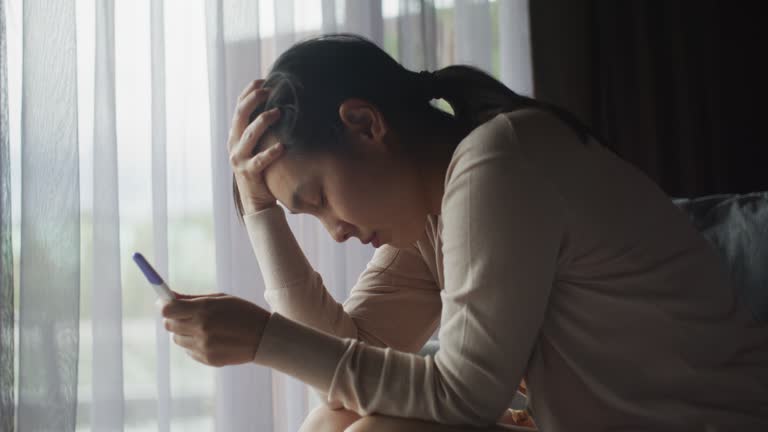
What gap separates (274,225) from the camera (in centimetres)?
107

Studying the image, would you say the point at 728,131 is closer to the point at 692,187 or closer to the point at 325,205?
the point at 692,187

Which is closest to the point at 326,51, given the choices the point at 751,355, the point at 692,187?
the point at 751,355

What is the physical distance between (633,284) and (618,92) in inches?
53.4

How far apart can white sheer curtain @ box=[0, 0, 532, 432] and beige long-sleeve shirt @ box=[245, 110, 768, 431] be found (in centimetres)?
81

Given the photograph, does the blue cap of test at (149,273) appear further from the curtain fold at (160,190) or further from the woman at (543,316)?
the curtain fold at (160,190)

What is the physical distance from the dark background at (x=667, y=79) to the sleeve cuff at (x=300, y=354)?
4.62ft

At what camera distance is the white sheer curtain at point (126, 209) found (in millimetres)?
1424

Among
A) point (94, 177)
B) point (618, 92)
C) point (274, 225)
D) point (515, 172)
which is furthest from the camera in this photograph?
point (618, 92)

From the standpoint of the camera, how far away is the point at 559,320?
32.4 inches

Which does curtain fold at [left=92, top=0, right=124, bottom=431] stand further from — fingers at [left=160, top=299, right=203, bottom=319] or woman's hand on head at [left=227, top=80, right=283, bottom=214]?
fingers at [left=160, top=299, right=203, bottom=319]

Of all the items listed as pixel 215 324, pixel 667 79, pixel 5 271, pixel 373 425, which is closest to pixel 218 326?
pixel 215 324

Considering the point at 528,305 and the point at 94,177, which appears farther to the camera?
the point at 94,177

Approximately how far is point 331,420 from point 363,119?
0.39 m

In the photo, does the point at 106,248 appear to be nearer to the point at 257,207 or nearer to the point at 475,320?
the point at 257,207
